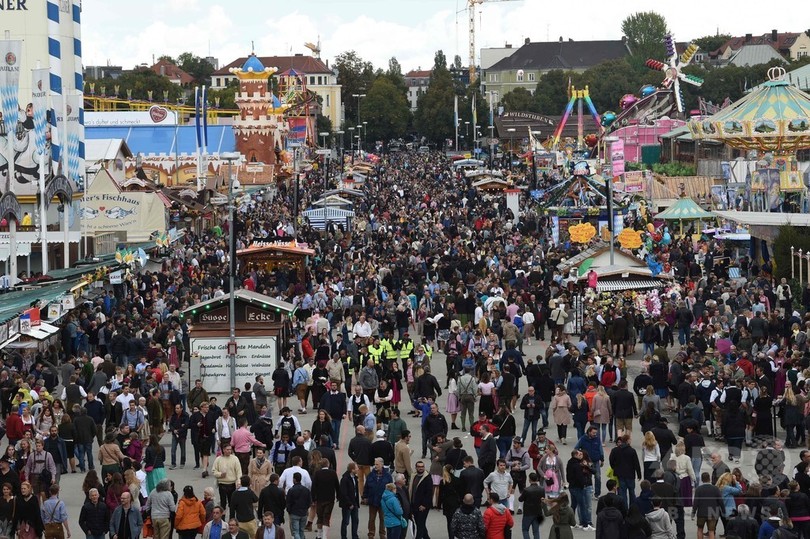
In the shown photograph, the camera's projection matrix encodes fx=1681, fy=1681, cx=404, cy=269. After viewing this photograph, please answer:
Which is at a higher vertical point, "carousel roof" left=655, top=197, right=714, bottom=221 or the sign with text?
"carousel roof" left=655, top=197, right=714, bottom=221

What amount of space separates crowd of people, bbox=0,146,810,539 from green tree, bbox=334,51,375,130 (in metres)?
141

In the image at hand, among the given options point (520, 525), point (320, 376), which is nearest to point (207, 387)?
point (320, 376)

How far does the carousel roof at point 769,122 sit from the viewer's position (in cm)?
4619

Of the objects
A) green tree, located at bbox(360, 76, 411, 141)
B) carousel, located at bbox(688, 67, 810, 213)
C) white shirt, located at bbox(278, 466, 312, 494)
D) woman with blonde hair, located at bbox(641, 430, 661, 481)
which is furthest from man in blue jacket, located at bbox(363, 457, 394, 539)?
green tree, located at bbox(360, 76, 411, 141)

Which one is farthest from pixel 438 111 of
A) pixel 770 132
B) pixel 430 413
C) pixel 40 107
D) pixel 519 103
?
pixel 430 413

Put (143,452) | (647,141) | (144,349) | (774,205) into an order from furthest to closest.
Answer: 1. (647,141)
2. (774,205)
3. (144,349)
4. (143,452)

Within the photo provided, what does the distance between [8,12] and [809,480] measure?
40.3 metres

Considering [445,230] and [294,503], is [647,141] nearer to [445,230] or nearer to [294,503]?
[445,230]

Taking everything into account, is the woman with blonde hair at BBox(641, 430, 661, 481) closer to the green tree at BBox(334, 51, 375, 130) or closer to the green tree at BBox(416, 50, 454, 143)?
the green tree at BBox(416, 50, 454, 143)

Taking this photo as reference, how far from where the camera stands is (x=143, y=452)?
18.8 m

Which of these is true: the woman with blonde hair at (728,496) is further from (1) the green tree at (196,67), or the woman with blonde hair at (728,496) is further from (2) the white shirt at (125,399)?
(1) the green tree at (196,67)

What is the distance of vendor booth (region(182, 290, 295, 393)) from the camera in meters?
24.9

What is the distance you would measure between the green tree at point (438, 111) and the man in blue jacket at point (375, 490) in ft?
459

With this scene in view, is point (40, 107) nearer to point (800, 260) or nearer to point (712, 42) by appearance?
point (800, 260)
